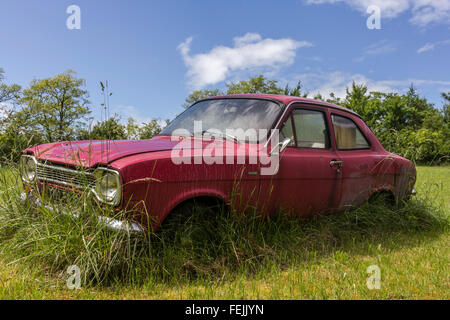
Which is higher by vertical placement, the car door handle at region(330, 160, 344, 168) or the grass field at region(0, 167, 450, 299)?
the car door handle at region(330, 160, 344, 168)

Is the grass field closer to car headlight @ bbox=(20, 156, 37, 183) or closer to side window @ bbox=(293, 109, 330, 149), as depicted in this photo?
car headlight @ bbox=(20, 156, 37, 183)

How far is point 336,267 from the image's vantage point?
11.7ft

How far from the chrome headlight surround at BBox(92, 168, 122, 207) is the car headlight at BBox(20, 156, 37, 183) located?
1124 millimetres

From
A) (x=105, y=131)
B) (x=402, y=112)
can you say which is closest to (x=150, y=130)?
(x=105, y=131)

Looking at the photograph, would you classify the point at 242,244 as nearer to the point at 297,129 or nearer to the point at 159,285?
the point at 159,285

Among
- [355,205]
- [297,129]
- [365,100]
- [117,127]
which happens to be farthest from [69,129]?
[365,100]

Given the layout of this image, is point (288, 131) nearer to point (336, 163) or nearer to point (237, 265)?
point (336, 163)

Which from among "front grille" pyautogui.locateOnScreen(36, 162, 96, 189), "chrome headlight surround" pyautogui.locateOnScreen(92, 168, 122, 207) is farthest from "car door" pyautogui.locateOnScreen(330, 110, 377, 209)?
"front grille" pyautogui.locateOnScreen(36, 162, 96, 189)

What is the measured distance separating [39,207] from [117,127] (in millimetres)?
1118

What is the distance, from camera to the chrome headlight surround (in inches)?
111

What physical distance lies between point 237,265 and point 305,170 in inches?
52.6

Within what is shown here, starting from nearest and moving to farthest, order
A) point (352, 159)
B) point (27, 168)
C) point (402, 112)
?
point (27, 168)
point (352, 159)
point (402, 112)

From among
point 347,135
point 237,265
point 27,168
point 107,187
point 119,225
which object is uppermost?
point 347,135

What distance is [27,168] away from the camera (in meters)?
3.73
